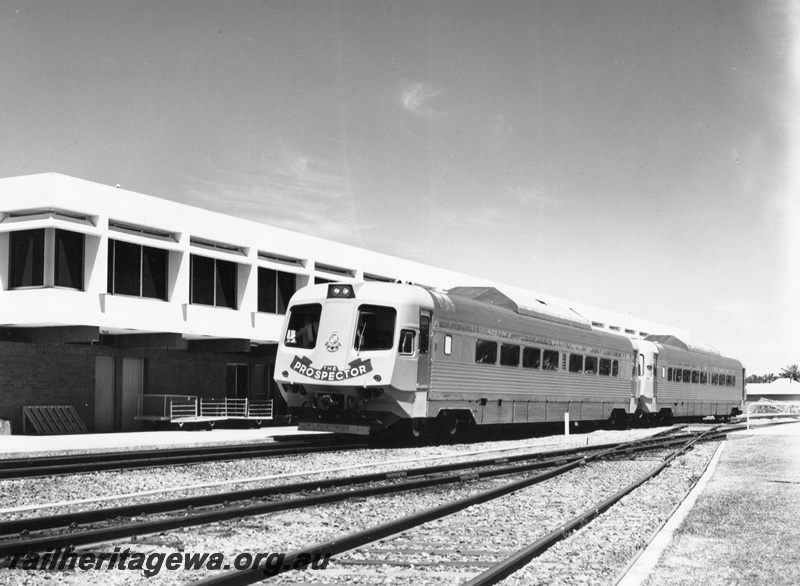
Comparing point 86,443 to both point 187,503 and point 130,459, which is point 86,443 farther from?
point 187,503

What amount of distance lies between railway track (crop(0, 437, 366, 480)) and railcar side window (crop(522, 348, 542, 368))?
5.30 metres

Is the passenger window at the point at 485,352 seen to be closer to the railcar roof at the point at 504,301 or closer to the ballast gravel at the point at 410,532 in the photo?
the railcar roof at the point at 504,301

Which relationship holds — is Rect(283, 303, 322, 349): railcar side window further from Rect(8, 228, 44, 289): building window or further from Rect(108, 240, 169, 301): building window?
Rect(108, 240, 169, 301): building window

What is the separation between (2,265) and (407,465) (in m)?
16.0

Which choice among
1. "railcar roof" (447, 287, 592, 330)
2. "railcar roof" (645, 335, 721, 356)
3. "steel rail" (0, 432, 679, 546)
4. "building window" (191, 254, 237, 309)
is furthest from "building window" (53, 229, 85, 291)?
"railcar roof" (645, 335, 721, 356)

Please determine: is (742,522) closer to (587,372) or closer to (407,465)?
(407,465)

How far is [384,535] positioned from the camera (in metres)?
8.17

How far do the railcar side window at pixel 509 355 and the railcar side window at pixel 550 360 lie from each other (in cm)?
181

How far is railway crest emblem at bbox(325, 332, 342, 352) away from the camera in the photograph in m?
18.6

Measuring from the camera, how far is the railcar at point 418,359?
18.3m

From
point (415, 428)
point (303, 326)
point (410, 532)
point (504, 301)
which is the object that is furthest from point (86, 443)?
point (410, 532)

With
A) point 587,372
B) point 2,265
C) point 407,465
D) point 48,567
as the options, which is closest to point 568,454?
point 407,465

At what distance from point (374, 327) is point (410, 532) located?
1014cm

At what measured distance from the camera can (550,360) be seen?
80.6ft
